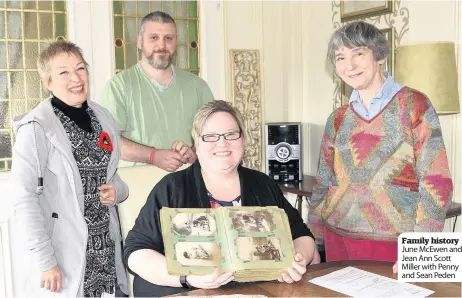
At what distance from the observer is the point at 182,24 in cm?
345

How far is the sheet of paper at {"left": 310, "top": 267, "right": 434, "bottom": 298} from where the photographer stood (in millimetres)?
1321

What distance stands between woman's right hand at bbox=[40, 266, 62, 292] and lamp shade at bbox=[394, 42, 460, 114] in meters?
1.72

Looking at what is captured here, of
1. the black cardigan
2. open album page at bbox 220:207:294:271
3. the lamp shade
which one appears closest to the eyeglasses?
the black cardigan

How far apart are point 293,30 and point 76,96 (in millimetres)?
2353

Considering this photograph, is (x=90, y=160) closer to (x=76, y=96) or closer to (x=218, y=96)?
(x=76, y=96)

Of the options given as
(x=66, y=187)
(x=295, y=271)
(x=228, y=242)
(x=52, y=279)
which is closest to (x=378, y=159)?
(x=295, y=271)

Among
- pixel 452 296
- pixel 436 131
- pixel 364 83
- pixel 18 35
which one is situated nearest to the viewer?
pixel 452 296

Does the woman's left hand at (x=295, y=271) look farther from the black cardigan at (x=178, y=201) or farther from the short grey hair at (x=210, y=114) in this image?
the short grey hair at (x=210, y=114)

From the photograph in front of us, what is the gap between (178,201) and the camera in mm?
1574

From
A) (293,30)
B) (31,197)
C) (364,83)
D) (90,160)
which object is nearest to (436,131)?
(364,83)

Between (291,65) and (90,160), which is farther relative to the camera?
(291,65)

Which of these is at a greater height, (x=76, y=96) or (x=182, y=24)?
(x=182, y=24)

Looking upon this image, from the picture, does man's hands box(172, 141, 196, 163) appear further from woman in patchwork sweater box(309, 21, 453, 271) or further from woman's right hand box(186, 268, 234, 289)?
woman's right hand box(186, 268, 234, 289)

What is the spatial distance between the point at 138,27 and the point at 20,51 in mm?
751
